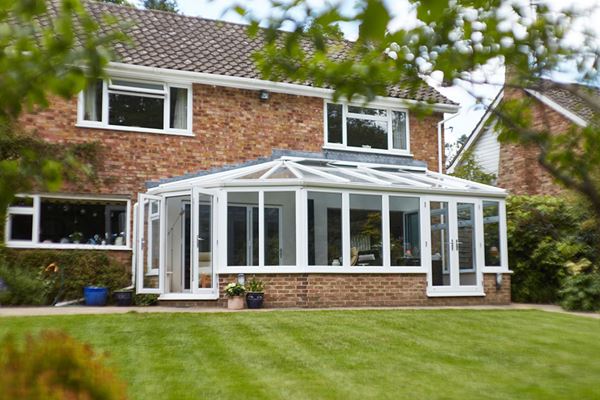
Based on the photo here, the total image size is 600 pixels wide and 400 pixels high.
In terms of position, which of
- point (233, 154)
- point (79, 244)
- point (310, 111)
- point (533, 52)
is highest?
point (310, 111)

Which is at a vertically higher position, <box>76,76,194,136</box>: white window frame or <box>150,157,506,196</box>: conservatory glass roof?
<box>76,76,194,136</box>: white window frame

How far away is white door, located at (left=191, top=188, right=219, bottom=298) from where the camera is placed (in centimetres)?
1362

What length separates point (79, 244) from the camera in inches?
569

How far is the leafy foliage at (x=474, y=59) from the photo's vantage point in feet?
10.8

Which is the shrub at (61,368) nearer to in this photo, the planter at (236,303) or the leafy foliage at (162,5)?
the planter at (236,303)

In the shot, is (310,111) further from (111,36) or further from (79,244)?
(111,36)

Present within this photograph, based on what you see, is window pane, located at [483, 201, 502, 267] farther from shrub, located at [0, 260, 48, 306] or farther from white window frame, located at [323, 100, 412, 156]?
shrub, located at [0, 260, 48, 306]

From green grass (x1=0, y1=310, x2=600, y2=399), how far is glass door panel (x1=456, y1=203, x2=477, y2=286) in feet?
11.5

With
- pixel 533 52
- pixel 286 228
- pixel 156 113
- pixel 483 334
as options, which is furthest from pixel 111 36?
pixel 156 113

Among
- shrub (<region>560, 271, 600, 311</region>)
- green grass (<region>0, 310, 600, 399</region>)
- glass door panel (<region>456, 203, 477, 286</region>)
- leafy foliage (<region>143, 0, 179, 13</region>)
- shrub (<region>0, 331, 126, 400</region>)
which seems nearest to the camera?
shrub (<region>0, 331, 126, 400</region>)

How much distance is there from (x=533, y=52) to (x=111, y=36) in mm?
2317

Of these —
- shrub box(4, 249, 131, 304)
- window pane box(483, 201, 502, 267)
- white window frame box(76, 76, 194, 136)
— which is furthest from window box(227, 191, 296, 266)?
window pane box(483, 201, 502, 267)

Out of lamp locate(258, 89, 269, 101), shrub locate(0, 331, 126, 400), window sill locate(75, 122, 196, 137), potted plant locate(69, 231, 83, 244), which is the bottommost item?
shrub locate(0, 331, 126, 400)

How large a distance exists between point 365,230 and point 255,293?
9.12 feet
